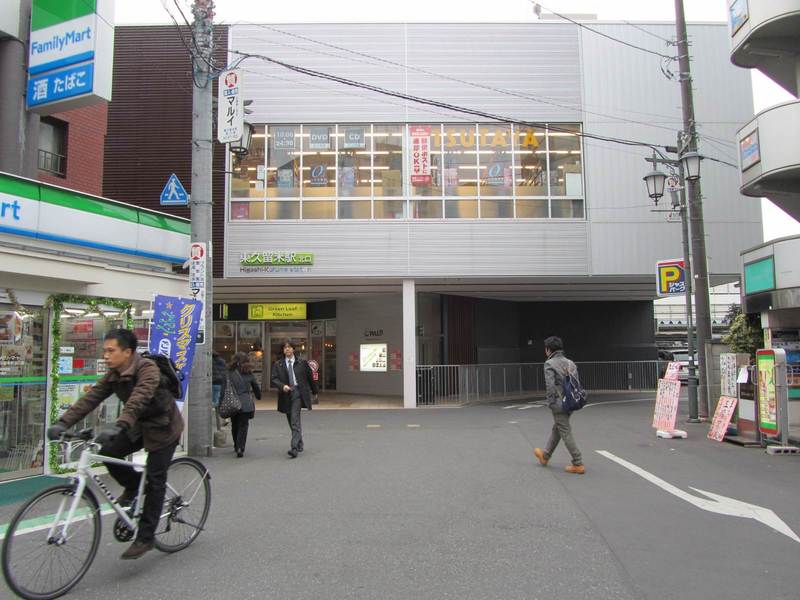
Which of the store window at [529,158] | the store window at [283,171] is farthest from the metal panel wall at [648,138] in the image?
the store window at [283,171]

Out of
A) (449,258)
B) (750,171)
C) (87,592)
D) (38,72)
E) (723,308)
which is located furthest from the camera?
(723,308)

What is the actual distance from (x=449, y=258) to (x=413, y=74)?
5.51 meters

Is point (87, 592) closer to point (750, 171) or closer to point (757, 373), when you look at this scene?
point (757, 373)

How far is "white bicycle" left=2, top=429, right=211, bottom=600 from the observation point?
11.8ft

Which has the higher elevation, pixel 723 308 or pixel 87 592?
pixel 723 308

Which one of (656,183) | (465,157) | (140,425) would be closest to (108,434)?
(140,425)

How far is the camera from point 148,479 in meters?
4.30

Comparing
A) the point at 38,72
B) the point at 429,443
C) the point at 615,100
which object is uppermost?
the point at 615,100

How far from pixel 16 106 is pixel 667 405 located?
40.4ft

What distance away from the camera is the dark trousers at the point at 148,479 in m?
4.28

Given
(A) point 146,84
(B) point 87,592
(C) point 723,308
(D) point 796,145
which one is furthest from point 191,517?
(C) point 723,308

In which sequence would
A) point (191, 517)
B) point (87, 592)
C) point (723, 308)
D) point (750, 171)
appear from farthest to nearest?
1. point (723, 308)
2. point (750, 171)
3. point (191, 517)
4. point (87, 592)

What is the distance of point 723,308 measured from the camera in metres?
59.9

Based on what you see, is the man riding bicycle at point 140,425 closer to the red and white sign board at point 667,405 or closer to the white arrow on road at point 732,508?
the white arrow on road at point 732,508
